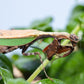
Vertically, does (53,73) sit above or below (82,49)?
below

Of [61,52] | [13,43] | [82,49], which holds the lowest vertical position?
[82,49]

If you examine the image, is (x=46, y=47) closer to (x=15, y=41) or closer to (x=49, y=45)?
(x=49, y=45)

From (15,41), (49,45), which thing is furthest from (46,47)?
(15,41)

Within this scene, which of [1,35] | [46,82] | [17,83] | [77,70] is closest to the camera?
[17,83]

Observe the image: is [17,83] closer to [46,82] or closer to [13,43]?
[46,82]

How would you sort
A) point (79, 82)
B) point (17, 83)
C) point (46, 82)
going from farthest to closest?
point (79, 82)
point (46, 82)
point (17, 83)

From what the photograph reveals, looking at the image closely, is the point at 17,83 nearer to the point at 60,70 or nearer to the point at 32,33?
the point at 32,33

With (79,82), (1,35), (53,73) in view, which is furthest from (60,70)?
(1,35)

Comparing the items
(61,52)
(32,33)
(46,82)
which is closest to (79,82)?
(61,52)

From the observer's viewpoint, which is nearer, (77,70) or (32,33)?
(32,33)
